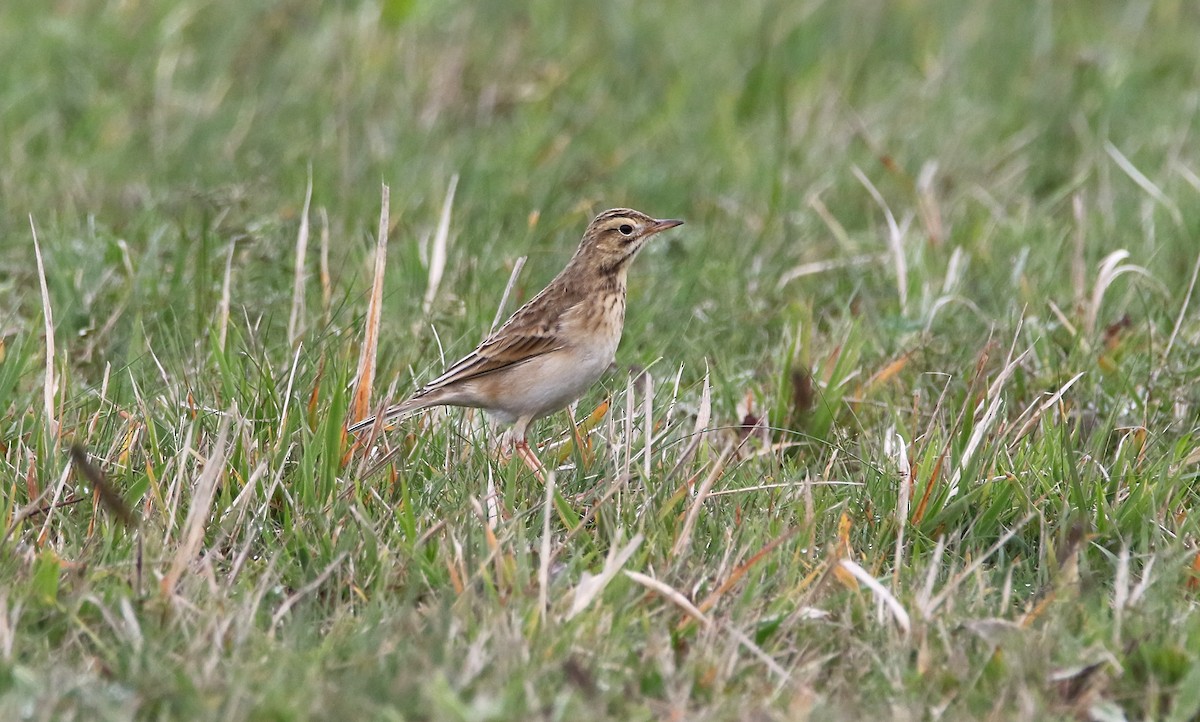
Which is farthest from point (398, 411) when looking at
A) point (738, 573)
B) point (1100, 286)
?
point (1100, 286)

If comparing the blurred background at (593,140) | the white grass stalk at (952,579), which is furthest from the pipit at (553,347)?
the white grass stalk at (952,579)

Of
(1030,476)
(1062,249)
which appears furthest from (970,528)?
(1062,249)

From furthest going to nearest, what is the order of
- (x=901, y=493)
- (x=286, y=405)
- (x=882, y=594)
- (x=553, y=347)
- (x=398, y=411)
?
(x=553, y=347), (x=398, y=411), (x=286, y=405), (x=901, y=493), (x=882, y=594)

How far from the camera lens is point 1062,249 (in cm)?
736

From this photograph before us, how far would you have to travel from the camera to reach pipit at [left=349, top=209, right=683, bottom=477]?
207 inches

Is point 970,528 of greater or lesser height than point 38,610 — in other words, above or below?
below

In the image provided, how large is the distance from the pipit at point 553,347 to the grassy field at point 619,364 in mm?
131

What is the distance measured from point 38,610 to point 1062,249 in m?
4.82

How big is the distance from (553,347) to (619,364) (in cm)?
74

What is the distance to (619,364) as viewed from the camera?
6.14 metres

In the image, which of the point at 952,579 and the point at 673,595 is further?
the point at 952,579

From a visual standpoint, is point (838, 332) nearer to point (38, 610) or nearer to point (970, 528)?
point (970, 528)

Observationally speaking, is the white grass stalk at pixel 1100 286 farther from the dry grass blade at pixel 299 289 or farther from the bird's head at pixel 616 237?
the dry grass blade at pixel 299 289

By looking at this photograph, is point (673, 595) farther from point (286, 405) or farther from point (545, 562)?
point (286, 405)
